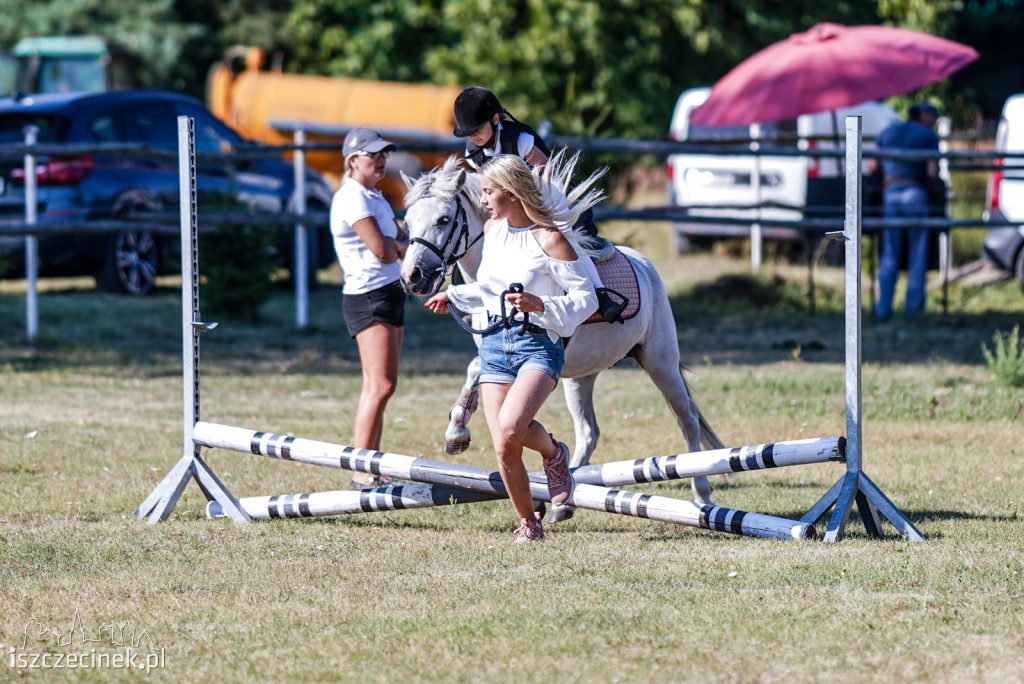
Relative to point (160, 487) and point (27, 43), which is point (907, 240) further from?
point (27, 43)

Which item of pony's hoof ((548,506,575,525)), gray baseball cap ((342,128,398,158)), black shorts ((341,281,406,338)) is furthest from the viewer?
black shorts ((341,281,406,338))

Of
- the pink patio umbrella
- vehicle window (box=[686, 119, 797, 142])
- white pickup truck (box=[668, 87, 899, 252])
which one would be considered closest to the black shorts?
the pink patio umbrella

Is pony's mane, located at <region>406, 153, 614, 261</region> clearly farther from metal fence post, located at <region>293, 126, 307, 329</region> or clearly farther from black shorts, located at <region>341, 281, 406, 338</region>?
metal fence post, located at <region>293, 126, 307, 329</region>

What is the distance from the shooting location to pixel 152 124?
580 inches

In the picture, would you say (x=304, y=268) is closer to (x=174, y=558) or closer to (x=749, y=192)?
(x=749, y=192)

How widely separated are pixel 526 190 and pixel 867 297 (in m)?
11.4

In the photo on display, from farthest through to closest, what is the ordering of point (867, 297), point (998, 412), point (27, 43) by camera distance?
point (27, 43) < point (867, 297) < point (998, 412)

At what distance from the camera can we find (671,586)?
4.96 m

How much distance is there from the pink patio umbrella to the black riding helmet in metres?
7.81

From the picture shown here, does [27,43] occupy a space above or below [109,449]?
above

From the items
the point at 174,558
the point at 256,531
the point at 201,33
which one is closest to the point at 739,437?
the point at 256,531

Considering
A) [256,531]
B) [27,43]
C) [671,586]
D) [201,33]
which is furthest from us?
[201,33]

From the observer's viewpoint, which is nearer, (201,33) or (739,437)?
(739,437)

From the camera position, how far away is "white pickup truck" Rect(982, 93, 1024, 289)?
1449 cm
